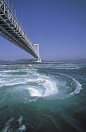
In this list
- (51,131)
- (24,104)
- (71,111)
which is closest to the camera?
(51,131)

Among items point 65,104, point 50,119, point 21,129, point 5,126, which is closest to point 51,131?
point 50,119

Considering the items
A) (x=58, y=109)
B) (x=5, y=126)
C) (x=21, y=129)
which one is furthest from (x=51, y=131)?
(x=5, y=126)

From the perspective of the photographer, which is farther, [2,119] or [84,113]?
[84,113]

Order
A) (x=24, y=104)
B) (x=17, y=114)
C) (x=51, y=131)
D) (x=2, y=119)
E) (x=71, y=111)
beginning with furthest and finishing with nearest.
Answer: (x=24, y=104), (x=71, y=111), (x=17, y=114), (x=2, y=119), (x=51, y=131)

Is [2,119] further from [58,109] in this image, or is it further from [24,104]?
[58,109]

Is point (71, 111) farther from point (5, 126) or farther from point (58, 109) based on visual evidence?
point (5, 126)

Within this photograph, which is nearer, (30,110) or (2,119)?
(2,119)

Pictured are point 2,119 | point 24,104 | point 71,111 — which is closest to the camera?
point 2,119

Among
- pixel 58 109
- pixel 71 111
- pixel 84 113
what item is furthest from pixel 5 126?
pixel 84 113
